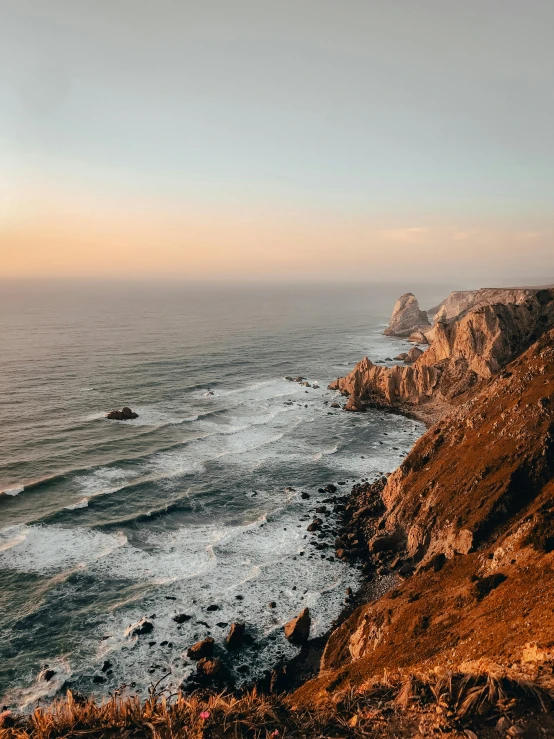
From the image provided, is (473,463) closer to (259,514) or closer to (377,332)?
(259,514)

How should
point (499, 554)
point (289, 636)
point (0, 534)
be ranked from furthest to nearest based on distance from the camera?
point (0, 534), point (289, 636), point (499, 554)

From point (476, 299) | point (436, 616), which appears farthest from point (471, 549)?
point (476, 299)

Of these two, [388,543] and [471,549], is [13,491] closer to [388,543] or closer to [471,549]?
[388,543]

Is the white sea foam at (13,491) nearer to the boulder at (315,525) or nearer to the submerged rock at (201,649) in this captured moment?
the submerged rock at (201,649)

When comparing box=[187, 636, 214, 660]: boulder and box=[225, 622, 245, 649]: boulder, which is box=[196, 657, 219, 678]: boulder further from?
box=[225, 622, 245, 649]: boulder

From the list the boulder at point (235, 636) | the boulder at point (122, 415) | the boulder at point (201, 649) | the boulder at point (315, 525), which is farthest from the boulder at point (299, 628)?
the boulder at point (122, 415)

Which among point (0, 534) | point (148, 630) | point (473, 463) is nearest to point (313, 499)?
point (473, 463)
